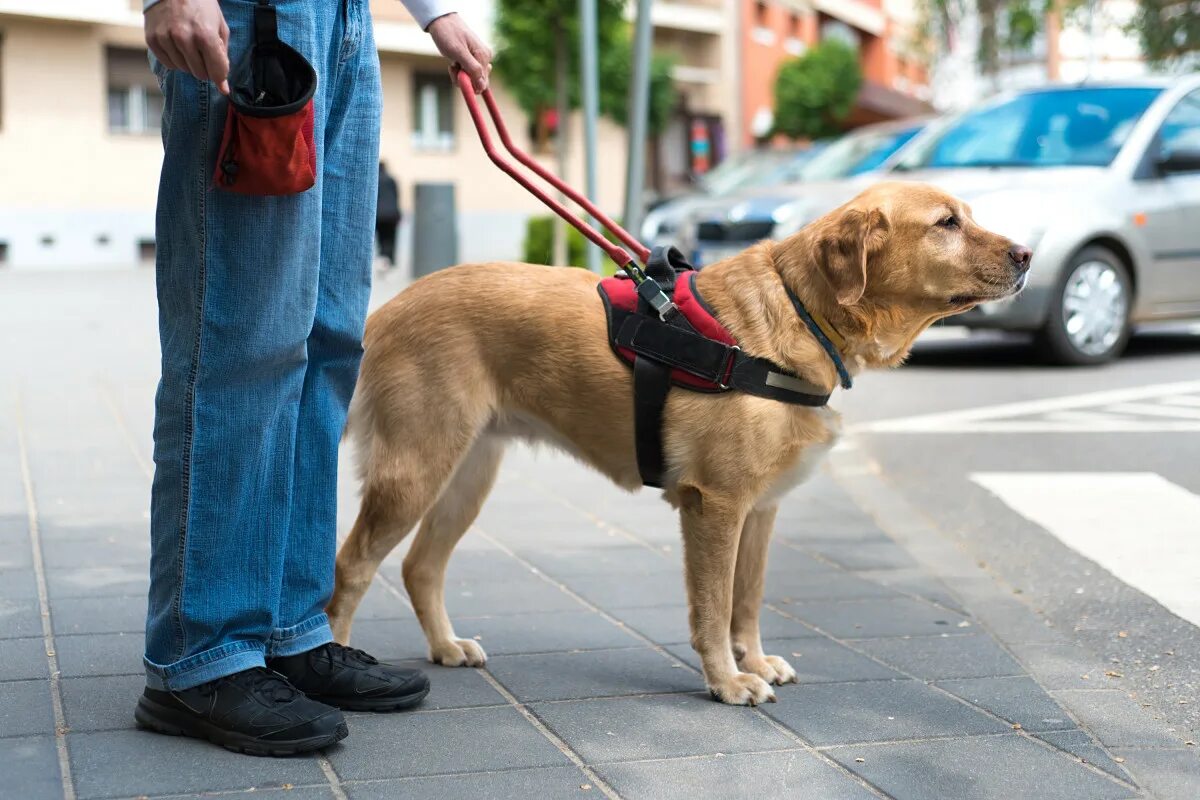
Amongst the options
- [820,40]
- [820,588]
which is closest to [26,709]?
[820,588]

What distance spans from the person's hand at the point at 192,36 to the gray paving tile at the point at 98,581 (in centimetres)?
206

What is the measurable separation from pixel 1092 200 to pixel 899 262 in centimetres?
743

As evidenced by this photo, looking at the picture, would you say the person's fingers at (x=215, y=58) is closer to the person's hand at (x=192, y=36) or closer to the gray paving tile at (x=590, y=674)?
the person's hand at (x=192, y=36)

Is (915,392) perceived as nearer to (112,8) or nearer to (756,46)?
(112,8)

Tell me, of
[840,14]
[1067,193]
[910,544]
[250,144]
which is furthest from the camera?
[840,14]

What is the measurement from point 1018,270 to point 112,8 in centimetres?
2886

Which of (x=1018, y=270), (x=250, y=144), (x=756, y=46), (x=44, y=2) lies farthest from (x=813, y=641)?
(x=756, y=46)

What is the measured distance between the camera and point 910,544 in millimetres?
5746

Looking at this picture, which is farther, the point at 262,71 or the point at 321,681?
the point at 321,681

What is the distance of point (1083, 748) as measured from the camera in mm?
3357

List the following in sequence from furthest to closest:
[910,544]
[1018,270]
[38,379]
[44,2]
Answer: [44,2], [38,379], [910,544], [1018,270]

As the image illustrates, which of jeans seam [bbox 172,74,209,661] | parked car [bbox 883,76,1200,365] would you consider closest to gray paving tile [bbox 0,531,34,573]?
jeans seam [bbox 172,74,209,661]

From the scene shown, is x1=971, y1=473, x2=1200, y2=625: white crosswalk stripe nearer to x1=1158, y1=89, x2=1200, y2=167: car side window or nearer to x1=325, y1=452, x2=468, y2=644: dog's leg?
x1=325, y1=452, x2=468, y2=644: dog's leg

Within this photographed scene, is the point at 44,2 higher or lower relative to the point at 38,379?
higher
